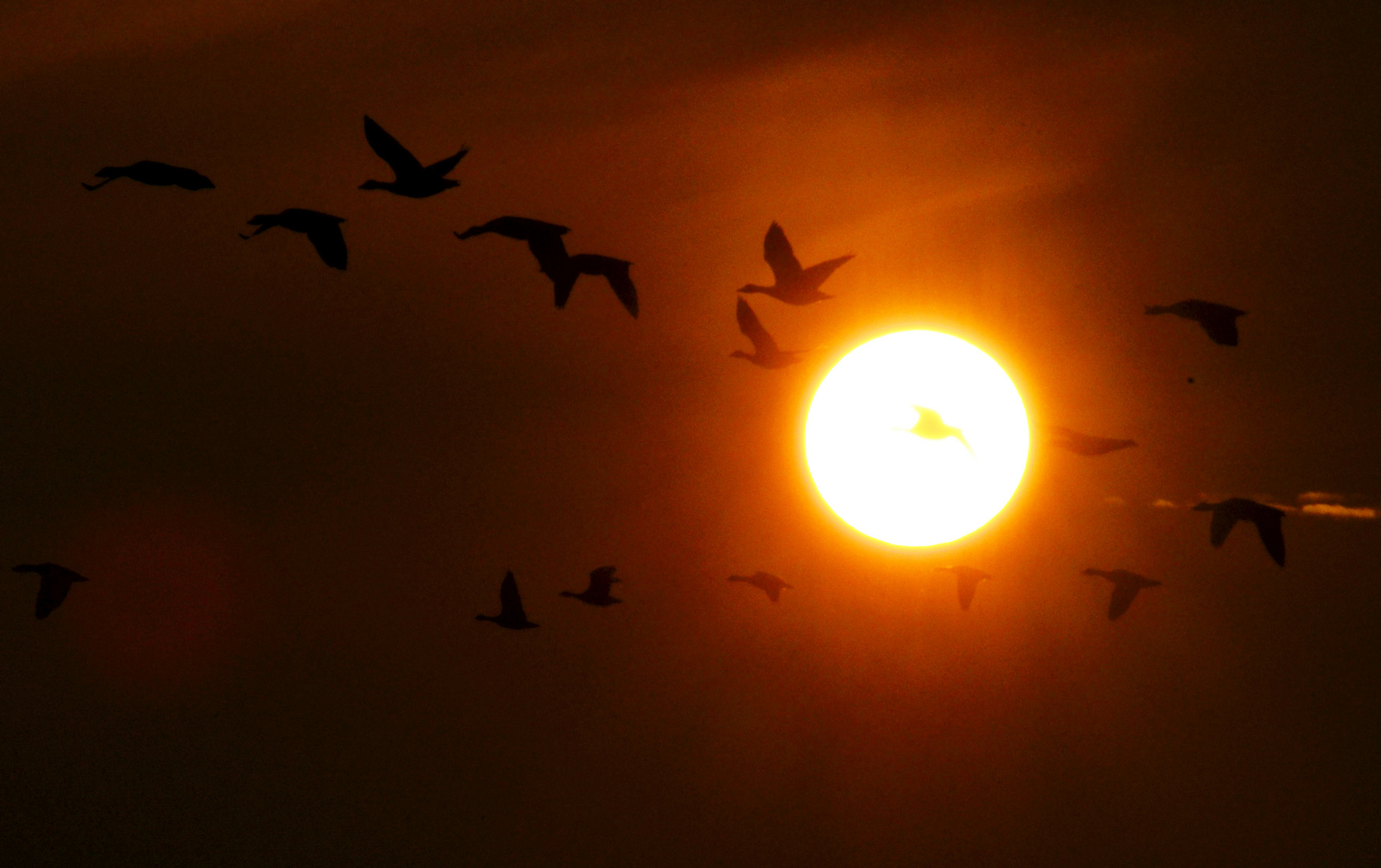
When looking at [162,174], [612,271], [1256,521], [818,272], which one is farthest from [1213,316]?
[162,174]

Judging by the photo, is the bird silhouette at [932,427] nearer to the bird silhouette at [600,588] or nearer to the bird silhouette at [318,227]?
the bird silhouette at [600,588]

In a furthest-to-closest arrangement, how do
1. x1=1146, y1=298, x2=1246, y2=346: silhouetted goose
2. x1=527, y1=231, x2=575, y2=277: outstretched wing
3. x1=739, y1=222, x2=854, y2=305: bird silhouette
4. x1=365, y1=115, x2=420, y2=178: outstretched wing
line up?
x1=1146, y1=298, x2=1246, y2=346: silhouetted goose, x1=739, y1=222, x2=854, y2=305: bird silhouette, x1=527, y1=231, x2=575, y2=277: outstretched wing, x1=365, y1=115, x2=420, y2=178: outstretched wing

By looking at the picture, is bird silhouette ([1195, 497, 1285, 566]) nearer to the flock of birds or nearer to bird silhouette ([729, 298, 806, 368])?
the flock of birds

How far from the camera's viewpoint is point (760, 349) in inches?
354

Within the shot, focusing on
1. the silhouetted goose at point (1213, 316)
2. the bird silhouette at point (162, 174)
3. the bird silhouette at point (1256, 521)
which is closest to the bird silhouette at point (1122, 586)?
the bird silhouette at point (1256, 521)

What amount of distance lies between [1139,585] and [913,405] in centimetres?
315

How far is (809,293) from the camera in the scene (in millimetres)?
7816

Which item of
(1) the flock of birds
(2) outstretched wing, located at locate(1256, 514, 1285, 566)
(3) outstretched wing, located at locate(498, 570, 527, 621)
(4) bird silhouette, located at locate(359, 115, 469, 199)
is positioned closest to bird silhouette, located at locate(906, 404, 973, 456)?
(1) the flock of birds

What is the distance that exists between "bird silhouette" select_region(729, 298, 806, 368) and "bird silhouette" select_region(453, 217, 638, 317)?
1.57m

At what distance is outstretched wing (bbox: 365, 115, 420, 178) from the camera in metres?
6.54

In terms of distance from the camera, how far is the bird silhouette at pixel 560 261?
7.30m

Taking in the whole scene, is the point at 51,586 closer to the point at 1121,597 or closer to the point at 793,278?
the point at 793,278

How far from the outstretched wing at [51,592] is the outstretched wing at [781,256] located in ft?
23.8

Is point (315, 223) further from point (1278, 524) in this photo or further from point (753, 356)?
point (1278, 524)
